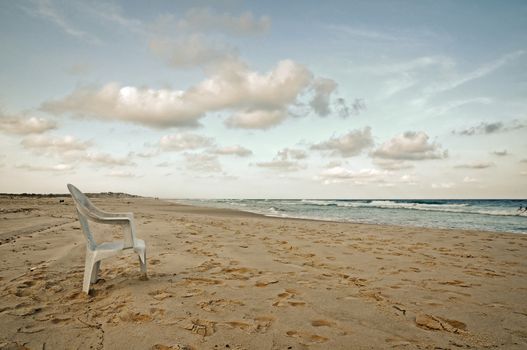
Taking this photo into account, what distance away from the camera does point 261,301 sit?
342 cm

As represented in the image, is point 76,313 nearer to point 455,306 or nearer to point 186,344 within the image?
point 186,344

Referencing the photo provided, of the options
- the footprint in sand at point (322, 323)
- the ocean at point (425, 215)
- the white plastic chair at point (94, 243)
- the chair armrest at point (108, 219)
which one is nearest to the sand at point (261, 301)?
the footprint in sand at point (322, 323)

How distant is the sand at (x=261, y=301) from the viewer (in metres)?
2.60

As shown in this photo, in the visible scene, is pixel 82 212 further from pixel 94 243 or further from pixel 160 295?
pixel 160 295

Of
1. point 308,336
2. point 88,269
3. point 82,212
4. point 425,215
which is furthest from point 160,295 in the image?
point 425,215

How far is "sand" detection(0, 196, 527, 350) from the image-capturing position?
260cm

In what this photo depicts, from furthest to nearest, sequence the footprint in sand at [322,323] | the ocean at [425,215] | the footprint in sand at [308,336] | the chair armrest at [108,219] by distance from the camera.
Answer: the ocean at [425,215] → the chair armrest at [108,219] → the footprint in sand at [322,323] → the footprint in sand at [308,336]

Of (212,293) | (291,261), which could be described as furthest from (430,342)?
(291,261)

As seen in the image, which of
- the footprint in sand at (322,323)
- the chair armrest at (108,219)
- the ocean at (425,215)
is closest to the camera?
the footprint in sand at (322,323)

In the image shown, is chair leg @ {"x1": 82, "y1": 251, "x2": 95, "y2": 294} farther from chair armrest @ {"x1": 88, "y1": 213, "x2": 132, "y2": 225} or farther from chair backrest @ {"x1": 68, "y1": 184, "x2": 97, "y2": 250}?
chair armrest @ {"x1": 88, "y1": 213, "x2": 132, "y2": 225}

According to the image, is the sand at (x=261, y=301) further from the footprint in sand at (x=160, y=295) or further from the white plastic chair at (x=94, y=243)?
the white plastic chair at (x=94, y=243)

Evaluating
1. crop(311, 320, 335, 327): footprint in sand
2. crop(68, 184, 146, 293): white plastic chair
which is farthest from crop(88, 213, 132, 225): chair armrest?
crop(311, 320, 335, 327): footprint in sand

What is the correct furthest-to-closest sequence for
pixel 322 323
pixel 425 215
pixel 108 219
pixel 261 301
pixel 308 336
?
pixel 425 215 → pixel 108 219 → pixel 261 301 → pixel 322 323 → pixel 308 336

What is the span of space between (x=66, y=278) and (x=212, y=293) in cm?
224
